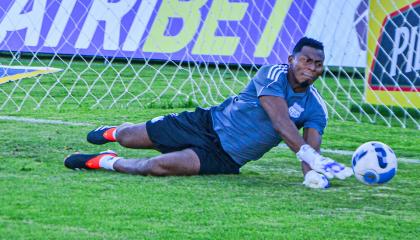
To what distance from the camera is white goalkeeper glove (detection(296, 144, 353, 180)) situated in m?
5.70

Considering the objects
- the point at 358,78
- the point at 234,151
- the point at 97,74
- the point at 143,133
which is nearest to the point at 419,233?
the point at 234,151

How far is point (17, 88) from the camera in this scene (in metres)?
12.3

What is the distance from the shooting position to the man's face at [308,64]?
6.12m

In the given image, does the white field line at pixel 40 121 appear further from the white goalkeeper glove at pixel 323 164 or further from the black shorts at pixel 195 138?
the white goalkeeper glove at pixel 323 164

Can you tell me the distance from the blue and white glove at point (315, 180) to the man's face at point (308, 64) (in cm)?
51

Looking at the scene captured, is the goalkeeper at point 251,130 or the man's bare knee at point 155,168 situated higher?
the goalkeeper at point 251,130

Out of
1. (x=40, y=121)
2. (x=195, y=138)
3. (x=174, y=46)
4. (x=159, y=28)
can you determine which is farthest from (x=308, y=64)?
(x=159, y=28)

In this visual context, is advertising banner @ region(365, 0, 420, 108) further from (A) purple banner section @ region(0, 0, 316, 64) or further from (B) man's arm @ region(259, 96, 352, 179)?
(B) man's arm @ region(259, 96, 352, 179)

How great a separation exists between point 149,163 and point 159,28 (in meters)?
6.28

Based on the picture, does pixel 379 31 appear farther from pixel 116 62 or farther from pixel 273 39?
pixel 116 62

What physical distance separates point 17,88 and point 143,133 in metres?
5.78

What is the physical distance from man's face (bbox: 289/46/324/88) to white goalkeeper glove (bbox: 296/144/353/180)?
40cm

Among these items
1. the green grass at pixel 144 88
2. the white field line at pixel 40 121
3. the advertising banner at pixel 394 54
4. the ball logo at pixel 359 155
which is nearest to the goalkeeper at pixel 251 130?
the ball logo at pixel 359 155

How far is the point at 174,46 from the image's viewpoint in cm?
1230
